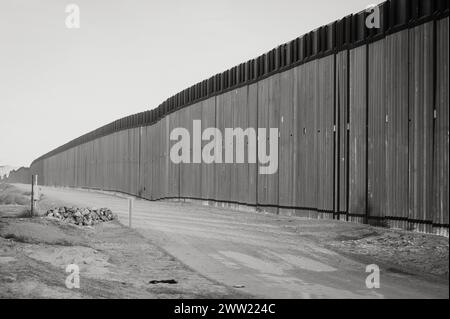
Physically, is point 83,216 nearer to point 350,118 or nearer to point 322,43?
point 350,118

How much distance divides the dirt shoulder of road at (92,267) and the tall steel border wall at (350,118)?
5862 mm

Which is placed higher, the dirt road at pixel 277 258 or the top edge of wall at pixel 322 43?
the top edge of wall at pixel 322 43

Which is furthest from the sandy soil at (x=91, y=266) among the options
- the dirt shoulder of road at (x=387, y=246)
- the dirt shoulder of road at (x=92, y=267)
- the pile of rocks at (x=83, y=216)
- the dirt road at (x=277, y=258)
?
the dirt shoulder of road at (x=387, y=246)

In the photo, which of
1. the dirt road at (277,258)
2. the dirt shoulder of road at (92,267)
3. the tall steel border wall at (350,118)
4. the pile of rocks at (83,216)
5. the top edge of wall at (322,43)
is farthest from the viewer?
the pile of rocks at (83,216)

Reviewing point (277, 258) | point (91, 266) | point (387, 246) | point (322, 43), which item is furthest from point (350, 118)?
point (91, 266)

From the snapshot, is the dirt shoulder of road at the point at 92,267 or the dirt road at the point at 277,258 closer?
the dirt shoulder of road at the point at 92,267

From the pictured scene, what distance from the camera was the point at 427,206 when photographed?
41.4ft

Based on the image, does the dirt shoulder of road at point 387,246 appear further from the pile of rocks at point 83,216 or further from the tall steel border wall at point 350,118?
the pile of rocks at point 83,216

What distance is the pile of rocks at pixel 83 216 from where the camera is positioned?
18.7 meters

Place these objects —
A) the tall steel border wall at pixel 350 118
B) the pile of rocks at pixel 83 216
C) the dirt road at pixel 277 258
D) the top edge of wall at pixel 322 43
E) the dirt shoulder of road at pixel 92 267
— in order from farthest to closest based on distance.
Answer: the pile of rocks at pixel 83 216, the top edge of wall at pixel 322 43, the tall steel border wall at pixel 350 118, the dirt road at pixel 277 258, the dirt shoulder of road at pixel 92 267

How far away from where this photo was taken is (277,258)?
12.1 m
